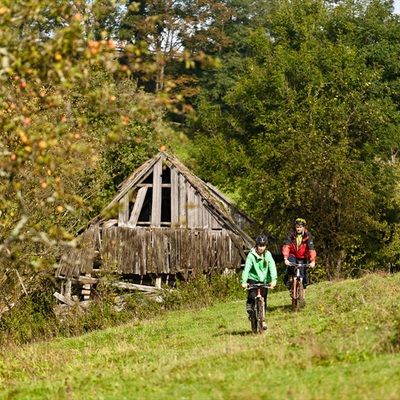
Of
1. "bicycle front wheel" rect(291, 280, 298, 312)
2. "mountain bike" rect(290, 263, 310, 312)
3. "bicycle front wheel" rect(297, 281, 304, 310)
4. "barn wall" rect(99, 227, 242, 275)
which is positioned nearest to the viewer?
"mountain bike" rect(290, 263, 310, 312)

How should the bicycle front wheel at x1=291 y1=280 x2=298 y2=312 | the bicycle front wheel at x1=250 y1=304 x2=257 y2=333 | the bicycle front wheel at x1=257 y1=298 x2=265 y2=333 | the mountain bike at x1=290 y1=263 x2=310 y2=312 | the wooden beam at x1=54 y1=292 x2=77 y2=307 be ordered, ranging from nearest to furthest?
the bicycle front wheel at x1=257 y1=298 x2=265 y2=333 < the bicycle front wheel at x1=250 y1=304 x2=257 y2=333 < the mountain bike at x1=290 y1=263 x2=310 y2=312 < the bicycle front wheel at x1=291 y1=280 x2=298 y2=312 < the wooden beam at x1=54 y1=292 x2=77 y2=307

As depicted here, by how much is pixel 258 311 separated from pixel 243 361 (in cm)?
412

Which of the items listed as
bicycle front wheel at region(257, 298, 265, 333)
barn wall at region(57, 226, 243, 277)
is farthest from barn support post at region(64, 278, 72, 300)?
bicycle front wheel at region(257, 298, 265, 333)

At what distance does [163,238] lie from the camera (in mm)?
38656

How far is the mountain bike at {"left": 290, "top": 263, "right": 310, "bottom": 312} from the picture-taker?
19.8m

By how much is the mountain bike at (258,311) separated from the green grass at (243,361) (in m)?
0.24

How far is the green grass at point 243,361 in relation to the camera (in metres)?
10.7

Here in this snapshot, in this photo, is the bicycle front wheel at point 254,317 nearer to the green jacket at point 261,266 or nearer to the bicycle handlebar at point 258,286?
the bicycle handlebar at point 258,286

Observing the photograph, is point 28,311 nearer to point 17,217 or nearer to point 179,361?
point 17,217

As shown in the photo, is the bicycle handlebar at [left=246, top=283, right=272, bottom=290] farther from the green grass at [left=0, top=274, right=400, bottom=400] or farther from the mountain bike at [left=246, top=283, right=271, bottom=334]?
the green grass at [left=0, top=274, right=400, bottom=400]

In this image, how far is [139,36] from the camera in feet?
206

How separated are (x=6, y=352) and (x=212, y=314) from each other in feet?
21.2

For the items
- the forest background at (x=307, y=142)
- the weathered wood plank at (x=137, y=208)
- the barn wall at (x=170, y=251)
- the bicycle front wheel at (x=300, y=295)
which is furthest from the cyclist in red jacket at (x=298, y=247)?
the weathered wood plank at (x=137, y=208)

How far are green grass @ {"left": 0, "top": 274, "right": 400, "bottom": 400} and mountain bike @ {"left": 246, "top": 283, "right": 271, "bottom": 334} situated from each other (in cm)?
24
